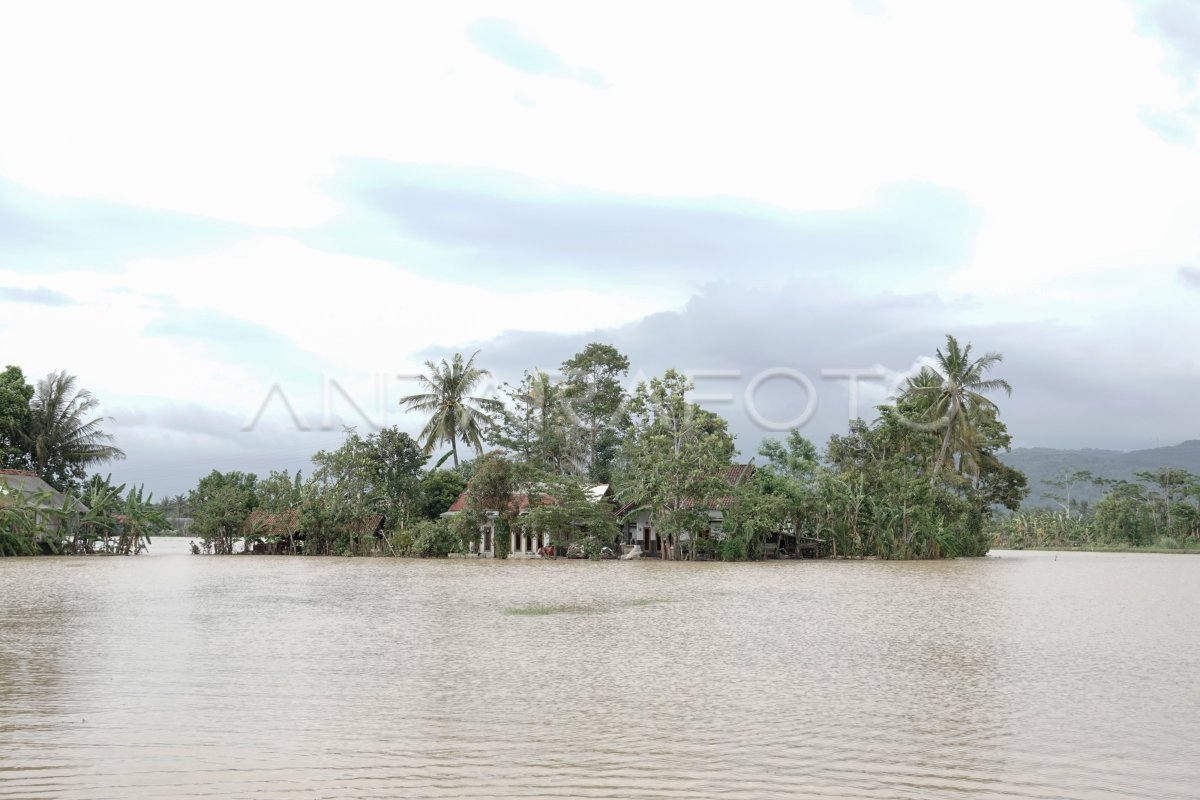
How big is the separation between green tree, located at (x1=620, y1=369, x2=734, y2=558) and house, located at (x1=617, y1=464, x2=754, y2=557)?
1.81ft

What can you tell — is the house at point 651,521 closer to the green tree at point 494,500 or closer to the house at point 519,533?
the house at point 519,533

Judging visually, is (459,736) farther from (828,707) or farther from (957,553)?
(957,553)

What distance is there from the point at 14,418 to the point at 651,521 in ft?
95.7

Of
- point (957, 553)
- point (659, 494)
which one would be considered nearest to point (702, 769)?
point (659, 494)

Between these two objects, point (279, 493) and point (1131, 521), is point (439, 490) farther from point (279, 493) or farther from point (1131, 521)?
point (1131, 521)

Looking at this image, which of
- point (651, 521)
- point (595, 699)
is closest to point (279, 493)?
point (651, 521)

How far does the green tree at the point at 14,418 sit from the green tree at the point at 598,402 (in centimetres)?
2427

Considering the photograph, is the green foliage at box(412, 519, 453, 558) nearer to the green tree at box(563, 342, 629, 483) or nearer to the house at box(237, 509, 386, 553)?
the house at box(237, 509, 386, 553)

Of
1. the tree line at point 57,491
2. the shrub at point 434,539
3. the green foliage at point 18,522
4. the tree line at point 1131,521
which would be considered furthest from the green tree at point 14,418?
the tree line at point 1131,521

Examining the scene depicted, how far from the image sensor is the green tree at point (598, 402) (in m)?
48.8

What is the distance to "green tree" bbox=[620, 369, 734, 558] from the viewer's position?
3431 centimetres

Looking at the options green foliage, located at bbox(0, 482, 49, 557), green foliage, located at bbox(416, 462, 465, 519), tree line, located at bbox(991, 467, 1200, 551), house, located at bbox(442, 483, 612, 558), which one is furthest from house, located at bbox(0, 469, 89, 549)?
tree line, located at bbox(991, 467, 1200, 551)

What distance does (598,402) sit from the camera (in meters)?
49.7

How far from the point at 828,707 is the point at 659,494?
2686cm
